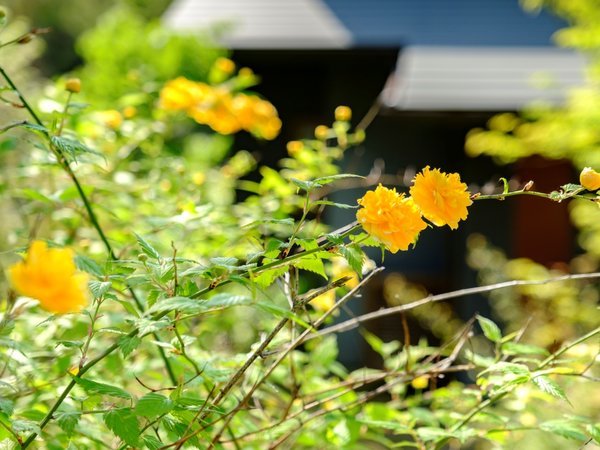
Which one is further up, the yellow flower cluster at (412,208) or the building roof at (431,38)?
the yellow flower cluster at (412,208)

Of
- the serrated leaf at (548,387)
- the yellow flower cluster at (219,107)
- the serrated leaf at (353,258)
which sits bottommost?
the yellow flower cluster at (219,107)

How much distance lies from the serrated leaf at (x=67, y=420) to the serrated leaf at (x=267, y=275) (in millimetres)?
258

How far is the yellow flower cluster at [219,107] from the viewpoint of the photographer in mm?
2367

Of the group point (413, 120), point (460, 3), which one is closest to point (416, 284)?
point (413, 120)

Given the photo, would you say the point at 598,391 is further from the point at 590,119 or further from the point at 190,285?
the point at 190,285

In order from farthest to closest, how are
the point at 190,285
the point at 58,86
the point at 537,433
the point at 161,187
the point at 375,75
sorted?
the point at 375,75
the point at 537,433
the point at 161,187
the point at 58,86
the point at 190,285

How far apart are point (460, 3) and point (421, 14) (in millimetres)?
547

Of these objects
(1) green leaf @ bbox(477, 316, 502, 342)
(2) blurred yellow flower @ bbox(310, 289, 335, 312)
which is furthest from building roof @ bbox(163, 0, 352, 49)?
(1) green leaf @ bbox(477, 316, 502, 342)

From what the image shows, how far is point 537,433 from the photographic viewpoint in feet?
12.5

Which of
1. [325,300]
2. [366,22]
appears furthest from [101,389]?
[366,22]

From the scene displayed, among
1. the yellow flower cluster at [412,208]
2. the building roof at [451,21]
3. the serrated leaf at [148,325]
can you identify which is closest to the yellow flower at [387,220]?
the yellow flower cluster at [412,208]

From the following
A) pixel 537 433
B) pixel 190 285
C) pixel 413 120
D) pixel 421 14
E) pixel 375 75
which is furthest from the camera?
pixel 421 14

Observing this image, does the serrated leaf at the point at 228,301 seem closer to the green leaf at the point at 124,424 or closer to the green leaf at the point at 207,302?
the green leaf at the point at 207,302

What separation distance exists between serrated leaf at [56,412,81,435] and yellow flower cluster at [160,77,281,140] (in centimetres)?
148
